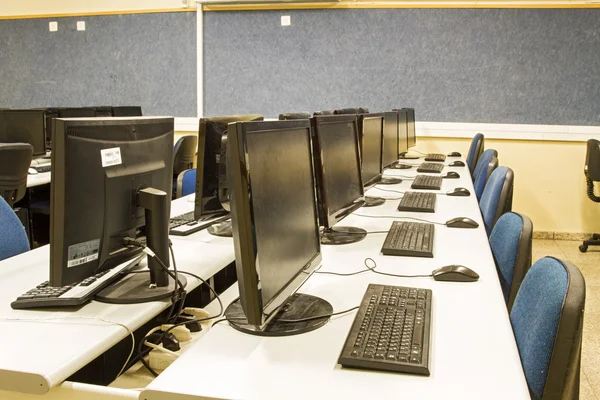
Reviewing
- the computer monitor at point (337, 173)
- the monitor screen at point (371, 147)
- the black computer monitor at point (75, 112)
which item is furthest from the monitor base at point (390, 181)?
the black computer monitor at point (75, 112)

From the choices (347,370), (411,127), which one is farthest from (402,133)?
(347,370)

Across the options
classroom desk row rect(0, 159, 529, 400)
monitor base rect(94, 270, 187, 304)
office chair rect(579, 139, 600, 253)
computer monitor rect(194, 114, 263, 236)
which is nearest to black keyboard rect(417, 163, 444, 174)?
office chair rect(579, 139, 600, 253)

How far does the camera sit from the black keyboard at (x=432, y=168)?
155 inches

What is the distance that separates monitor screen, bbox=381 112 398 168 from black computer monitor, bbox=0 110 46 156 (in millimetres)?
2517

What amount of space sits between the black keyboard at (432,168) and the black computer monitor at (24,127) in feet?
9.07

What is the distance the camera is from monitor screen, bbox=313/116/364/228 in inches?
63.3

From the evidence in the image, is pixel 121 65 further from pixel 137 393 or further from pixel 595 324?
pixel 137 393

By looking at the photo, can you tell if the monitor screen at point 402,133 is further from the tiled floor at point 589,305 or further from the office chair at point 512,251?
the office chair at point 512,251

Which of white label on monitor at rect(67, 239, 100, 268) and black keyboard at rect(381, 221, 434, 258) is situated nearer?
white label on monitor at rect(67, 239, 100, 268)

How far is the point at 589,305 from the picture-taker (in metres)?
3.21

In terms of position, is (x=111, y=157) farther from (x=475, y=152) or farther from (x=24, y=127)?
(x=475, y=152)

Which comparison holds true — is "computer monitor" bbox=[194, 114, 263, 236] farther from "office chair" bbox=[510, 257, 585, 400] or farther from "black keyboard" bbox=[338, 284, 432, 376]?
"office chair" bbox=[510, 257, 585, 400]

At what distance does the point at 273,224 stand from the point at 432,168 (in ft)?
10.1

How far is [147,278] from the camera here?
150 cm
